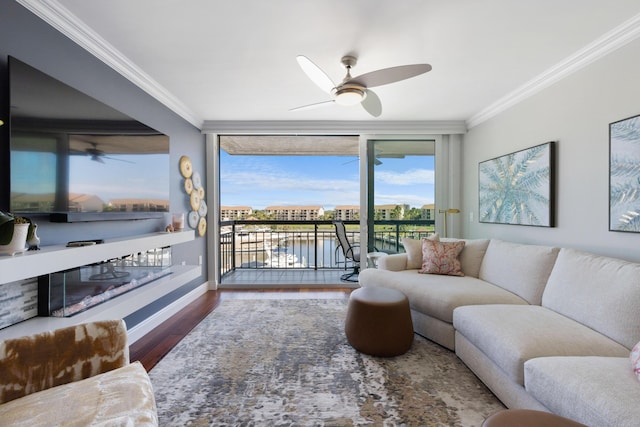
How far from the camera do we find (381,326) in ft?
7.15

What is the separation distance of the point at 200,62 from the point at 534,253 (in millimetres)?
3198

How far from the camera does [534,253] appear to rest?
2342 millimetres

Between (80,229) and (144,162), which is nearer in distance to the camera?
(80,229)

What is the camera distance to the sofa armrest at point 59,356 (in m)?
1.11

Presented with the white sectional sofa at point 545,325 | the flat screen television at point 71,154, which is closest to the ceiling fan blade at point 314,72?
the flat screen television at point 71,154

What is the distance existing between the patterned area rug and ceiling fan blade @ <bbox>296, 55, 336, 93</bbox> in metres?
2.08

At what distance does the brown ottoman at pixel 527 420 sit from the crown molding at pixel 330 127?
350 centimetres

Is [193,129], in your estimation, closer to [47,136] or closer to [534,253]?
[47,136]

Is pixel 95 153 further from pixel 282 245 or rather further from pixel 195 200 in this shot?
pixel 282 245

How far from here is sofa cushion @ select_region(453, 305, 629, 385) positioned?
1.49m

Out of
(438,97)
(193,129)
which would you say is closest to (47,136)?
(193,129)

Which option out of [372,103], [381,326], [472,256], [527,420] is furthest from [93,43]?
[472,256]

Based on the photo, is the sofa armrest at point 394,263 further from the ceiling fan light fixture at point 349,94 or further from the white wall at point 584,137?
the ceiling fan light fixture at point 349,94

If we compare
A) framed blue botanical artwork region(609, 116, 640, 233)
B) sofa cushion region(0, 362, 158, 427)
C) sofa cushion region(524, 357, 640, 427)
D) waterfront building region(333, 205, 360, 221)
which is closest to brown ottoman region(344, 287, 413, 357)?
sofa cushion region(524, 357, 640, 427)
